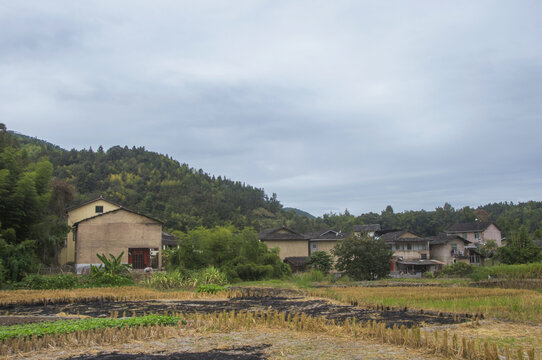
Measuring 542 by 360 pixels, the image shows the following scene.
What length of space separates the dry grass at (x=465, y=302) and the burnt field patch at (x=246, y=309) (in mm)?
688

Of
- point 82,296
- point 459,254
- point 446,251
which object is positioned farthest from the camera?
point 446,251

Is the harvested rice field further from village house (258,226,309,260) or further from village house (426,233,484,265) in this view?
village house (426,233,484,265)

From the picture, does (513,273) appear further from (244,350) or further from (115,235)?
(115,235)

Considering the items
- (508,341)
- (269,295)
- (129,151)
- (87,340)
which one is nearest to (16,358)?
(87,340)

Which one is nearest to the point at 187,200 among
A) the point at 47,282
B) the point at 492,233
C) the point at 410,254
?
the point at 410,254

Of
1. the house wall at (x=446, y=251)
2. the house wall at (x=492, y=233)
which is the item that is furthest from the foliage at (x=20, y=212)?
the house wall at (x=492, y=233)

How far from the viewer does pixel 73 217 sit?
35469 mm

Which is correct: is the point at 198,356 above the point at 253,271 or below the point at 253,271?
above

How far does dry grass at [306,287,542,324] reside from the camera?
37.3 feet

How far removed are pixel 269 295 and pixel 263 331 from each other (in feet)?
31.3

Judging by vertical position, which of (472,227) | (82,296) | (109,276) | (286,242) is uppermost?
(472,227)

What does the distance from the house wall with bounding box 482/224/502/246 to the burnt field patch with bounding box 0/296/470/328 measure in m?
47.8

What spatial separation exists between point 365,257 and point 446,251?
78.6ft

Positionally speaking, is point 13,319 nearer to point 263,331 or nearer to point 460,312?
point 263,331
